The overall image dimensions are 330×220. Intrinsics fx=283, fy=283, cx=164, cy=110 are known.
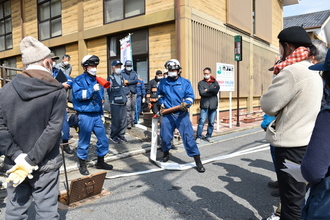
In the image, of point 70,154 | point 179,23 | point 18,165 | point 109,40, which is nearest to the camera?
point 18,165

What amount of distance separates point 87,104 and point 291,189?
343cm

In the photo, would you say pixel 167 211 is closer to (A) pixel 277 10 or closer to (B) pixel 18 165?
(B) pixel 18 165

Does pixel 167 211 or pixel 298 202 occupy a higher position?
pixel 298 202

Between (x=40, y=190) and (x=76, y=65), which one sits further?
(x=76, y=65)

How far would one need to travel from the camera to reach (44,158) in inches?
91.8

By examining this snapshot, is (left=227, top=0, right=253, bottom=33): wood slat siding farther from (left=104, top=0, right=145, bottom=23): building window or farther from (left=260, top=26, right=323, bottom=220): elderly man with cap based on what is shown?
(left=260, top=26, right=323, bottom=220): elderly man with cap

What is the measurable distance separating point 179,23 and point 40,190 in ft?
28.2

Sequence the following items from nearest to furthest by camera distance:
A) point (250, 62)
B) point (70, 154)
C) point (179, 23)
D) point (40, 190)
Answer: point (40, 190)
point (70, 154)
point (179, 23)
point (250, 62)

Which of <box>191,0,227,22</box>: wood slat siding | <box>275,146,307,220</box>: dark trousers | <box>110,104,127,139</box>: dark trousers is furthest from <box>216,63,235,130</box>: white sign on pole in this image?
<box>275,146,307,220</box>: dark trousers

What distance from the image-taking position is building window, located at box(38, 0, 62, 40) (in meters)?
14.6

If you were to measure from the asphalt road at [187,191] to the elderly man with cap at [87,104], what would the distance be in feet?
2.00

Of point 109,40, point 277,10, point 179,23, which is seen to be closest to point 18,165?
point 179,23

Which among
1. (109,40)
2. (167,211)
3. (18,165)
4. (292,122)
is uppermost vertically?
(109,40)

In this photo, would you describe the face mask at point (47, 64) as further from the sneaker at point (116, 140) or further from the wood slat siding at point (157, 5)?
the wood slat siding at point (157, 5)
